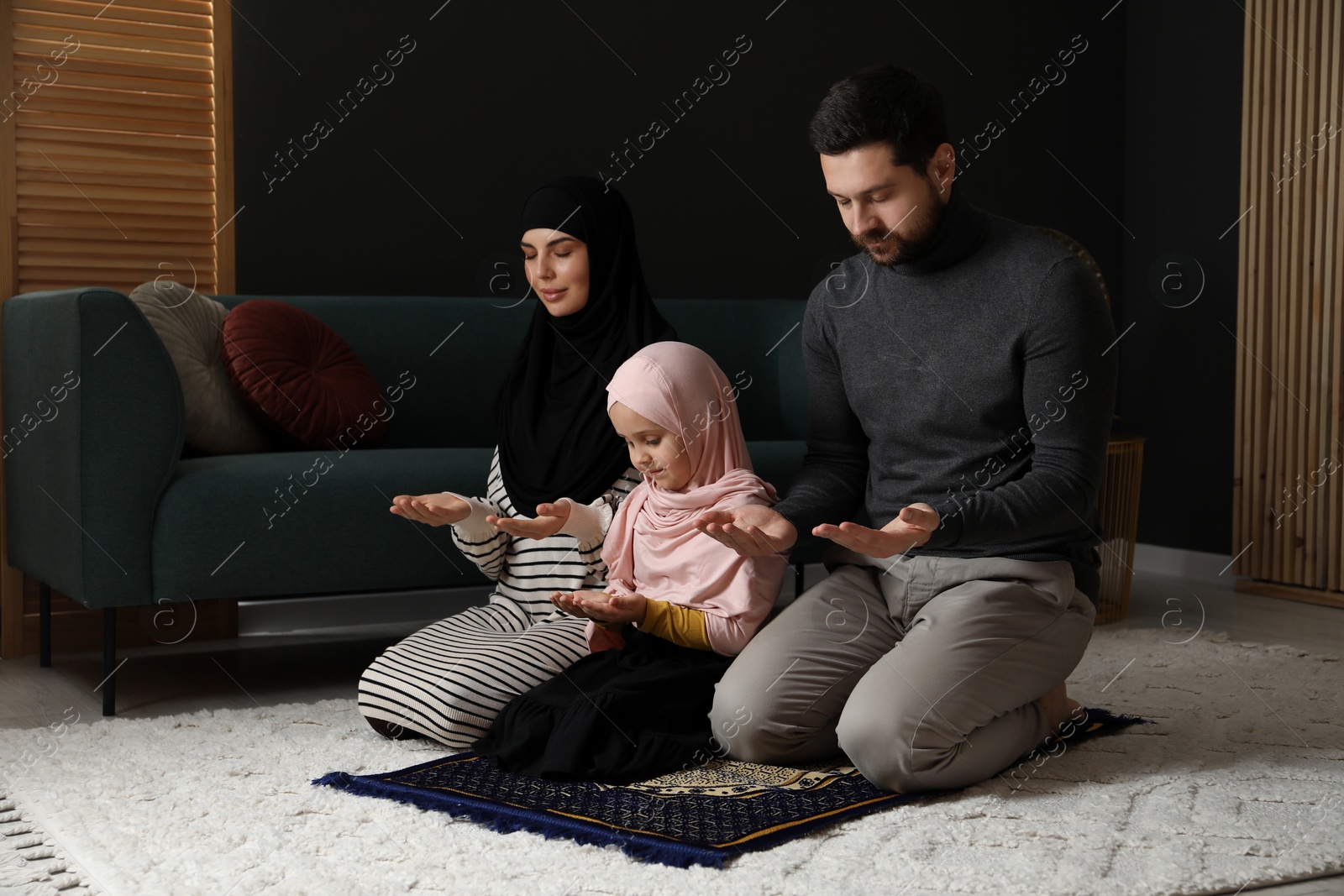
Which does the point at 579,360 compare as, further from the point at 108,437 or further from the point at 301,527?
the point at 108,437

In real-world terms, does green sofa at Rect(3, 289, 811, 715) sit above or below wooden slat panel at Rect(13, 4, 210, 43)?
below

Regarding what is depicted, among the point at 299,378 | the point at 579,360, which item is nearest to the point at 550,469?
the point at 579,360

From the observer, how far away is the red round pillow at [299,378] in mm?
2756

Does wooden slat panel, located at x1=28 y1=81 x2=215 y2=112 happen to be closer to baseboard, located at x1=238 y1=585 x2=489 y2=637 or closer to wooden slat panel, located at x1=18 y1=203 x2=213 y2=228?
wooden slat panel, located at x1=18 y1=203 x2=213 y2=228

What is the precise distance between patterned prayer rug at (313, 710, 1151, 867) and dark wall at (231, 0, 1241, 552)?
1928 mm

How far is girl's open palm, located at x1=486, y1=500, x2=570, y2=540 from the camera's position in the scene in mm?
1986

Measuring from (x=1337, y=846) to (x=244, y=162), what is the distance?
2.91 meters

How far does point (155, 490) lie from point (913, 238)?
4.95 feet

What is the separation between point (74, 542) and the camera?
240 cm

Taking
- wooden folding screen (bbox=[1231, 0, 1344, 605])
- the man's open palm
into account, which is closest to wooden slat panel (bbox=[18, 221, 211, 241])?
the man's open palm

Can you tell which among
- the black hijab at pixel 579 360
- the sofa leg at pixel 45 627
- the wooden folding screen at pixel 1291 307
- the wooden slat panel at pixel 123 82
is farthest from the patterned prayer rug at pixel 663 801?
the wooden folding screen at pixel 1291 307

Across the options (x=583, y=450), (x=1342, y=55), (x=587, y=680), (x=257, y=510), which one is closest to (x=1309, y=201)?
(x=1342, y=55)

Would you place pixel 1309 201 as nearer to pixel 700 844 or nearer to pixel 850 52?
pixel 850 52

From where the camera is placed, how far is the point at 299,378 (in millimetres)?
2824
